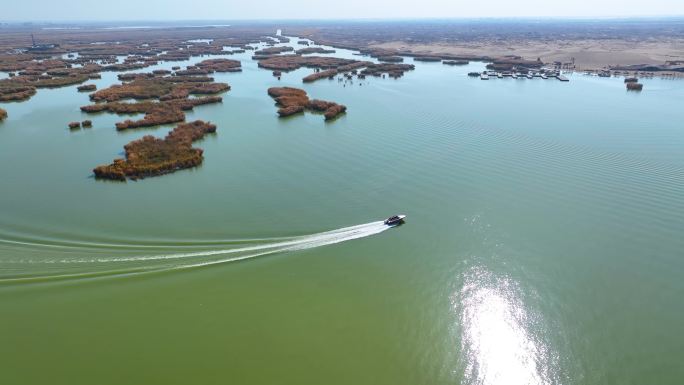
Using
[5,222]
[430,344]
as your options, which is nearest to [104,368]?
[430,344]

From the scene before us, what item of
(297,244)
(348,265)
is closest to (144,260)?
(297,244)

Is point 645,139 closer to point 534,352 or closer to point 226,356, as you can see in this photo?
point 534,352

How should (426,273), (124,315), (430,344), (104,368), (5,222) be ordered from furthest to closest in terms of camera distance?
(5,222) < (426,273) < (124,315) < (430,344) < (104,368)

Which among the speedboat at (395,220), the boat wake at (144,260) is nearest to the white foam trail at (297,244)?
the boat wake at (144,260)

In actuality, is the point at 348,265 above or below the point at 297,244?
below

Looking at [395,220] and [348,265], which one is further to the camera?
[395,220]

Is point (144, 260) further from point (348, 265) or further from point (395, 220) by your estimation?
point (395, 220)

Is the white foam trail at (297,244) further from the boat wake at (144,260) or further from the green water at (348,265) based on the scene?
the green water at (348,265)

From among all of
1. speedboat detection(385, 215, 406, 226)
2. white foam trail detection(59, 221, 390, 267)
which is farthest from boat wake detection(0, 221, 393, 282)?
speedboat detection(385, 215, 406, 226)

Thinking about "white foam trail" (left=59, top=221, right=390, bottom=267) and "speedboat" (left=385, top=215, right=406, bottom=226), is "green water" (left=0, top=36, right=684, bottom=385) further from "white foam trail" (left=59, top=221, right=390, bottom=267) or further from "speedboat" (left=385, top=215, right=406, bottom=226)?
"speedboat" (left=385, top=215, right=406, bottom=226)
